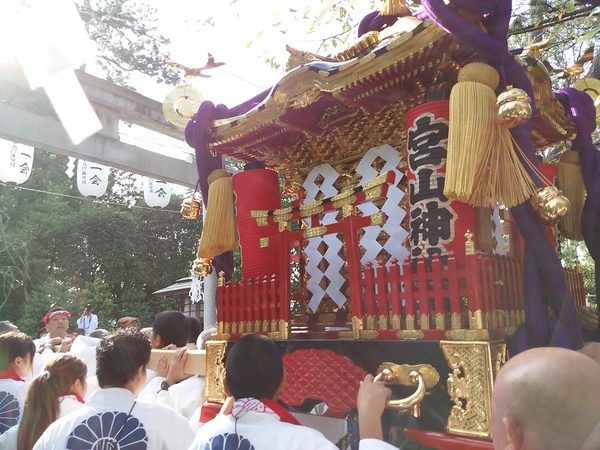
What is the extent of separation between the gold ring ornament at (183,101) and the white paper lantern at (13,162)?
19.3ft

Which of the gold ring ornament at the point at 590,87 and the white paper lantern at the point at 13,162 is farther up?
the white paper lantern at the point at 13,162

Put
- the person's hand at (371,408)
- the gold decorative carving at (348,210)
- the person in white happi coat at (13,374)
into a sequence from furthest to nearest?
the person in white happi coat at (13,374) → the gold decorative carving at (348,210) → the person's hand at (371,408)

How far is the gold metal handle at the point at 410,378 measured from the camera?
6.79ft

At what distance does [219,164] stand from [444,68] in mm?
2057

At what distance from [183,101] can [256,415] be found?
286cm

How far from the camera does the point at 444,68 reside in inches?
106

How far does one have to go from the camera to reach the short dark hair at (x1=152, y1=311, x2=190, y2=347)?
3523 millimetres

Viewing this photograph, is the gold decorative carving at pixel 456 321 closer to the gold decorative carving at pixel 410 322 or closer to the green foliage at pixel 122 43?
the gold decorative carving at pixel 410 322

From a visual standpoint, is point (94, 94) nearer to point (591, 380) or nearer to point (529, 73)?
→ point (529, 73)

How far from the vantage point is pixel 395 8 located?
3510mm

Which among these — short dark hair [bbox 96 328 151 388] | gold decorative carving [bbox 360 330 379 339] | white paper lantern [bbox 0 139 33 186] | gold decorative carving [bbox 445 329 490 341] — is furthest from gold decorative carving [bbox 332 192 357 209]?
white paper lantern [bbox 0 139 33 186]

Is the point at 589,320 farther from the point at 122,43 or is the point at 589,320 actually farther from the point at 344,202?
the point at 122,43

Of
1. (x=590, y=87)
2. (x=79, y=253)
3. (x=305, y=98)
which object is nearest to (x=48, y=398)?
(x=305, y=98)

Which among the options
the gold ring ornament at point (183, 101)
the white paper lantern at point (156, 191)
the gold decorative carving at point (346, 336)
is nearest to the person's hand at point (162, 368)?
the gold decorative carving at point (346, 336)
